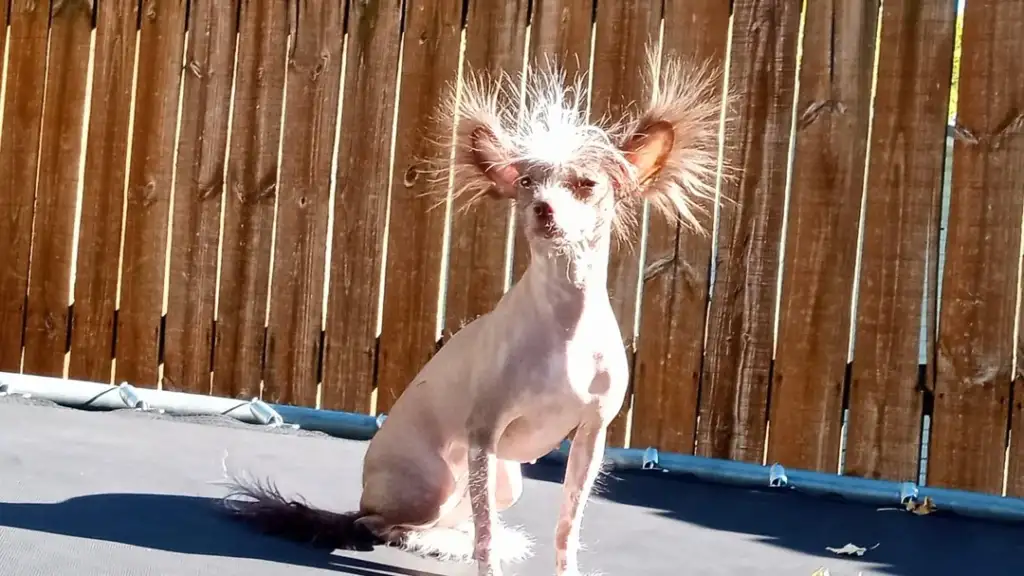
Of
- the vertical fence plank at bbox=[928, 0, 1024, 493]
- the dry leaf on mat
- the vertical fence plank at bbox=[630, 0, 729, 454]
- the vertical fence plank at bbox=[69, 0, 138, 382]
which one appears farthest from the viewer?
the vertical fence plank at bbox=[69, 0, 138, 382]

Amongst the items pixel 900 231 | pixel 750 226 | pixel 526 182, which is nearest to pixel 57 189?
pixel 750 226

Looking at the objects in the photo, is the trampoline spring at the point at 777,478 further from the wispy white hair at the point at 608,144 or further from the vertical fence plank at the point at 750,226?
the wispy white hair at the point at 608,144

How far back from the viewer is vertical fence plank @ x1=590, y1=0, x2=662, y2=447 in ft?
9.28

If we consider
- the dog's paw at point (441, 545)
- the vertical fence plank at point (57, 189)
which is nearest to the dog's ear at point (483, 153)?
the dog's paw at point (441, 545)

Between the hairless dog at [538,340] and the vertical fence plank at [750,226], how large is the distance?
1.16m

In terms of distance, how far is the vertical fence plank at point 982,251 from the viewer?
2.58 m

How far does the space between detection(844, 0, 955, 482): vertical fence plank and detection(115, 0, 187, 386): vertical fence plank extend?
2287 mm

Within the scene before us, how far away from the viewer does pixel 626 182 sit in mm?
1447

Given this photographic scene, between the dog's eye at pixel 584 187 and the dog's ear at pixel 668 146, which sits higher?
the dog's ear at pixel 668 146

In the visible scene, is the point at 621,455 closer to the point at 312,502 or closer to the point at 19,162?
the point at 312,502

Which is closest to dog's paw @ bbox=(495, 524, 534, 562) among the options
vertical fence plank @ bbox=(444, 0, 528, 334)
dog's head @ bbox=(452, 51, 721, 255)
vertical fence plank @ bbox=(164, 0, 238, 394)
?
dog's head @ bbox=(452, 51, 721, 255)

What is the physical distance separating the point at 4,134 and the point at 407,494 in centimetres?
263

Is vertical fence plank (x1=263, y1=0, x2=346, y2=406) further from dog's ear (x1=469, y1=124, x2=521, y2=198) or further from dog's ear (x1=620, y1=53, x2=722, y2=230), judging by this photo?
dog's ear (x1=620, y1=53, x2=722, y2=230)

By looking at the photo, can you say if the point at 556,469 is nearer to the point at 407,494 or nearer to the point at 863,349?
the point at 863,349
